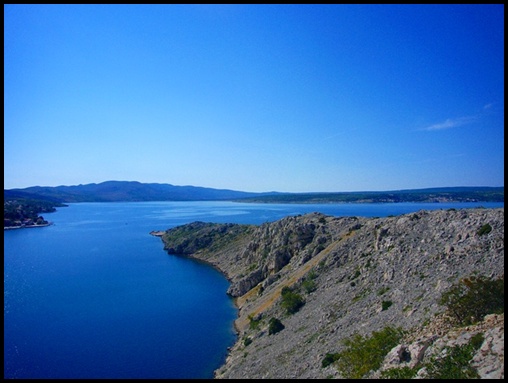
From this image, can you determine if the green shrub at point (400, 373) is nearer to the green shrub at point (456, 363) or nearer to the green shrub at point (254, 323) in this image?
the green shrub at point (456, 363)

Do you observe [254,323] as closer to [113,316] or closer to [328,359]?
[328,359]

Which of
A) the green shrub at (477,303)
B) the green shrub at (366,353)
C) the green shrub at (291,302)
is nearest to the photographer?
the green shrub at (477,303)

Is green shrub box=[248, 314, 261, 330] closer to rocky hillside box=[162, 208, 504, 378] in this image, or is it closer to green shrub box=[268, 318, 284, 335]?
rocky hillside box=[162, 208, 504, 378]

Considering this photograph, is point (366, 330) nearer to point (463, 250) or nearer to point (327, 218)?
point (463, 250)

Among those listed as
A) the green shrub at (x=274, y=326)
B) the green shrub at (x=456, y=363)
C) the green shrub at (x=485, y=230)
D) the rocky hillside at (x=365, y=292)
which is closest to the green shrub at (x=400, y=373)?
the rocky hillside at (x=365, y=292)

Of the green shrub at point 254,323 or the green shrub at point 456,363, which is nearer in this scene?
the green shrub at point 456,363

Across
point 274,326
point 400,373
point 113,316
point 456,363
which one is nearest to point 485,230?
point 400,373

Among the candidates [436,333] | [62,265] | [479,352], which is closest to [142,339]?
[436,333]
